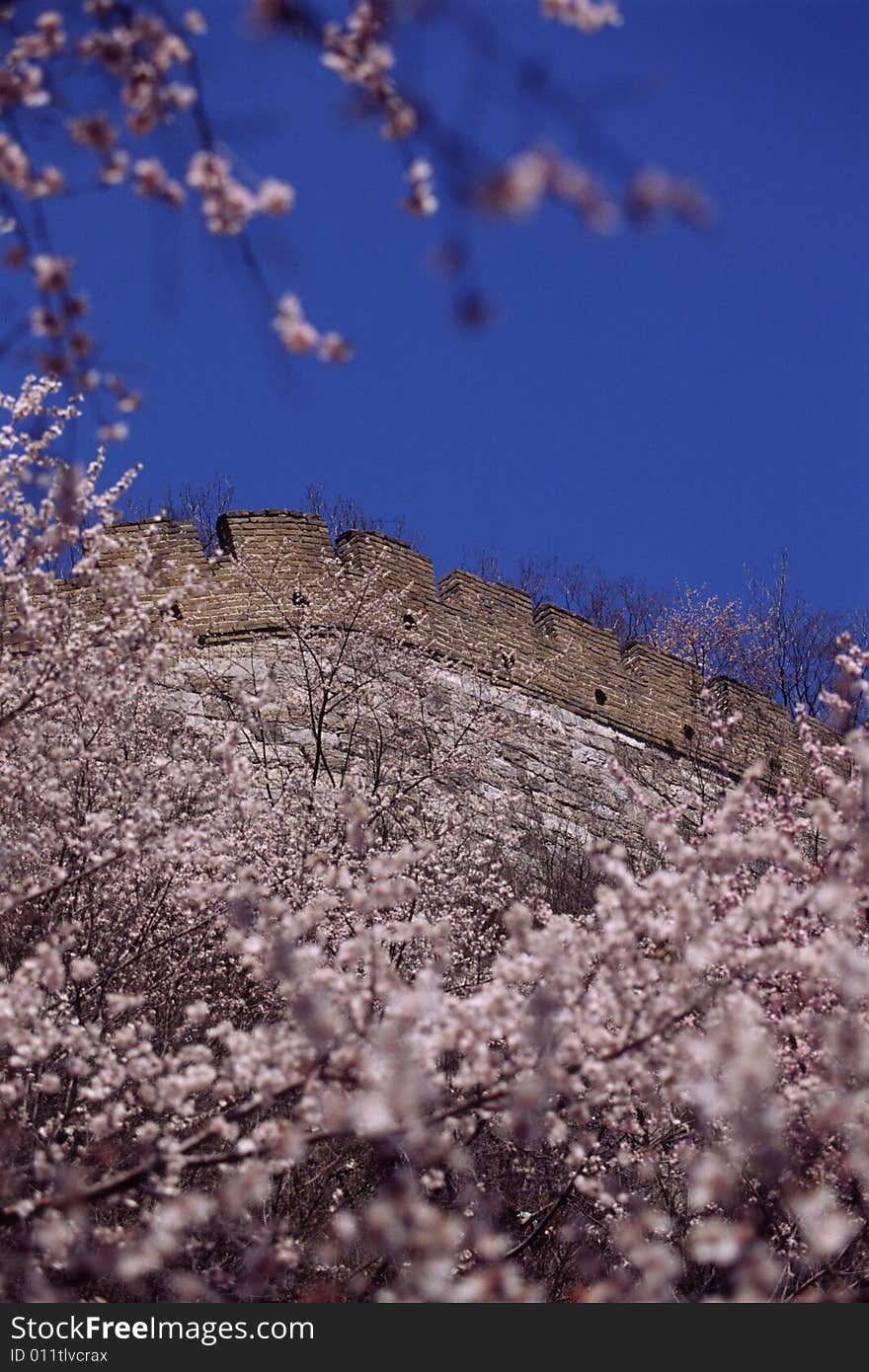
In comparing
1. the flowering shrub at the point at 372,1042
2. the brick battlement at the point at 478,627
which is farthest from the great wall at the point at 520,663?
the flowering shrub at the point at 372,1042

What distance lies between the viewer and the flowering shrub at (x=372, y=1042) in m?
2.87

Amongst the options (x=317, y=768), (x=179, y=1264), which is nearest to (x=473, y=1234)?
(x=179, y=1264)

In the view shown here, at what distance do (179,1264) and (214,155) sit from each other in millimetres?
3677

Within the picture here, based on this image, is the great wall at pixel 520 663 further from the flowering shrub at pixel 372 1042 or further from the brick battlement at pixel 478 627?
the flowering shrub at pixel 372 1042

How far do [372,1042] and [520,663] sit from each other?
9.13m

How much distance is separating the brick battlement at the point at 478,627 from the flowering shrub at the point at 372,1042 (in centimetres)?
274

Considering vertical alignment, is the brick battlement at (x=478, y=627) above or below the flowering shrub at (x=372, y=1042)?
above

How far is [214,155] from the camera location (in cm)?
246

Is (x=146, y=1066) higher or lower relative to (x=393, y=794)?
lower

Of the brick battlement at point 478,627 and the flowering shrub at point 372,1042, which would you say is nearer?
the flowering shrub at point 372,1042

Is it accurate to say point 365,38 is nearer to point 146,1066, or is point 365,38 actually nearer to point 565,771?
point 146,1066

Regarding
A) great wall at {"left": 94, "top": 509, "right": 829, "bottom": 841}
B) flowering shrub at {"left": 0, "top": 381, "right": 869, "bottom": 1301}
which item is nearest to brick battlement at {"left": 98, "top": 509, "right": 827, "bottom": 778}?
great wall at {"left": 94, "top": 509, "right": 829, "bottom": 841}

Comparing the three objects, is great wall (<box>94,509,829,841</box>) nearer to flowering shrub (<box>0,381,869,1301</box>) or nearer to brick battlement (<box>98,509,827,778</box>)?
brick battlement (<box>98,509,827,778</box>)

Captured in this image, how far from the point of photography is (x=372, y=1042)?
2822mm
